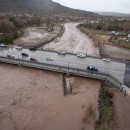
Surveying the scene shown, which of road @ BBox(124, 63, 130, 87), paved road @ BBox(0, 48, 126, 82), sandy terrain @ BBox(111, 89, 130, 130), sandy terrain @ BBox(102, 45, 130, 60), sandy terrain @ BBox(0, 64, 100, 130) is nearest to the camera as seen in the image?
sandy terrain @ BBox(111, 89, 130, 130)

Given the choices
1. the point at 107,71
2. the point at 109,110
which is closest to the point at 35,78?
the point at 107,71

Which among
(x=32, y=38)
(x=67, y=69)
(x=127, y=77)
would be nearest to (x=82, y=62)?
(x=67, y=69)

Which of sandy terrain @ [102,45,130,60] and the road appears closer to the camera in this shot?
the road

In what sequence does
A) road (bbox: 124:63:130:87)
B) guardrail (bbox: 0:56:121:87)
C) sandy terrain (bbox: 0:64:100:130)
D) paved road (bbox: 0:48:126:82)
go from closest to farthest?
sandy terrain (bbox: 0:64:100:130), road (bbox: 124:63:130:87), guardrail (bbox: 0:56:121:87), paved road (bbox: 0:48:126:82)

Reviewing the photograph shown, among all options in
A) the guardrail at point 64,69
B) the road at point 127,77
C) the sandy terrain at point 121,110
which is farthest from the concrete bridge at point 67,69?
the sandy terrain at point 121,110

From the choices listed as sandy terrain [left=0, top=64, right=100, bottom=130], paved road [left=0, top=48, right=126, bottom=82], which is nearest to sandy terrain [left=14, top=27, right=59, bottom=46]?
paved road [left=0, top=48, right=126, bottom=82]

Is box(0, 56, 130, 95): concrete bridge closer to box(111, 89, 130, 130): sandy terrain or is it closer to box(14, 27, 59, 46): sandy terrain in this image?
box(111, 89, 130, 130): sandy terrain

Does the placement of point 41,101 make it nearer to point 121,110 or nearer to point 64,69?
point 64,69
